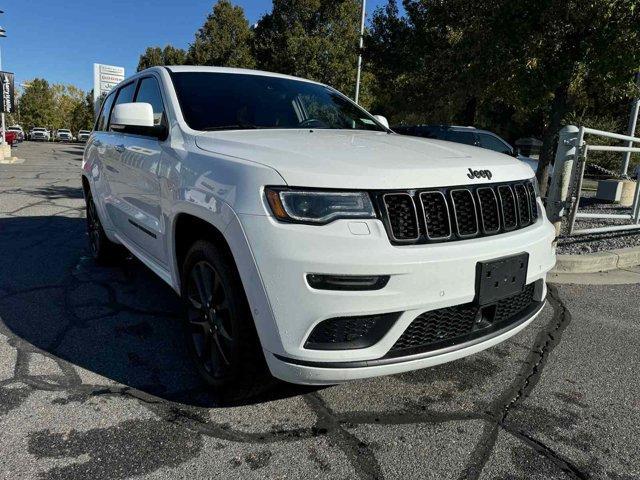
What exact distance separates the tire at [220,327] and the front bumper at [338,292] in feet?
0.57

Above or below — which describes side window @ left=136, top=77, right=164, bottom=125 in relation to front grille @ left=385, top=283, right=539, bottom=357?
above

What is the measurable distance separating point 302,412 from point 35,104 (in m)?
92.0

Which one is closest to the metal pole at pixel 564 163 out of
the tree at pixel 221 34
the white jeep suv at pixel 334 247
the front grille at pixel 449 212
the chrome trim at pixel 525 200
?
the white jeep suv at pixel 334 247

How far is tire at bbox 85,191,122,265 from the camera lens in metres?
4.68

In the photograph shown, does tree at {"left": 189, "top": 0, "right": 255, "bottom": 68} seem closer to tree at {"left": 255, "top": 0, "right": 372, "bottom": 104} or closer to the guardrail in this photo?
tree at {"left": 255, "top": 0, "right": 372, "bottom": 104}

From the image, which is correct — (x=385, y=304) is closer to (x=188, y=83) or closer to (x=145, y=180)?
(x=145, y=180)

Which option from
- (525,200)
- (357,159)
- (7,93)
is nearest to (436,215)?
(357,159)

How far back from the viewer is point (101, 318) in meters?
3.53

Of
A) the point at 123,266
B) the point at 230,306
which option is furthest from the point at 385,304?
the point at 123,266

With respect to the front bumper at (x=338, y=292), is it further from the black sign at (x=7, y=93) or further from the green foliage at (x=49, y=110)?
the green foliage at (x=49, y=110)

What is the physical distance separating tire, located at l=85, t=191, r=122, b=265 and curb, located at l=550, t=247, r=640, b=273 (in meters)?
4.34

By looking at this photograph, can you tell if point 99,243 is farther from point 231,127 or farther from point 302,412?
point 302,412

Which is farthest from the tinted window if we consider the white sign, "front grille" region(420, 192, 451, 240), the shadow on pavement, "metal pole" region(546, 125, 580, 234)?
the white sign

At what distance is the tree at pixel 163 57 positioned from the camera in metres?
37.0
